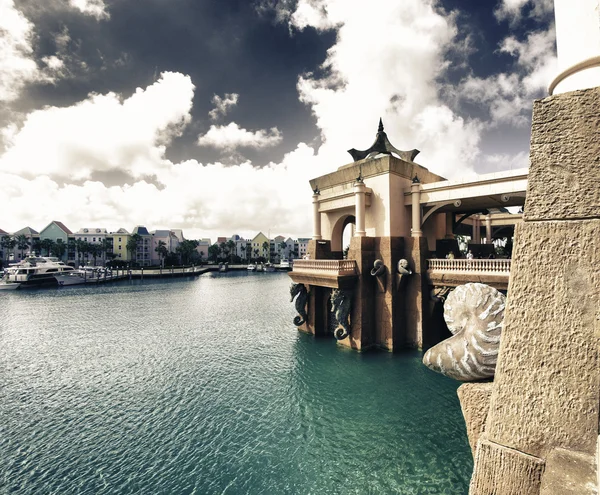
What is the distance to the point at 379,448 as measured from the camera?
7719 millimetres

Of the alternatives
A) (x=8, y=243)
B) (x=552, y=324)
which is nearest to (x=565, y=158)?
(x=552, y=324)

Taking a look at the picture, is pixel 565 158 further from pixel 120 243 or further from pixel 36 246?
pixel 120 243

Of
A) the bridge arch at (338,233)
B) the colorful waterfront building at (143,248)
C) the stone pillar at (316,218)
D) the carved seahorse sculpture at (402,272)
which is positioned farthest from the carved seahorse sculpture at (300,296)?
the colorful waterfront building at (143,248)

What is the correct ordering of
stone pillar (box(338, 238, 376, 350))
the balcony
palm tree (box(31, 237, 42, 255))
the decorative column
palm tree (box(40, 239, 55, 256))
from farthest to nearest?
palm tree (box(40, 239, 55, 256)) < palm tree (box(31, 237, 42, 255)) < the decorative column < stone pillar (box(338, 238, 376, 350)) < the balcony

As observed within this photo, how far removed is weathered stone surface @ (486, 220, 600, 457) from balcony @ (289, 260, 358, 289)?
455 inches

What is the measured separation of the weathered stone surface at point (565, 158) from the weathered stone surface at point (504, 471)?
7.11 feet

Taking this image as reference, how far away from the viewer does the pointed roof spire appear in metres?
19.3

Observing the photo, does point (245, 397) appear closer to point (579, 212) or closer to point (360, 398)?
point (360, 398)

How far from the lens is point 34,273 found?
50.2m

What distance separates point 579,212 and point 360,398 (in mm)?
9971

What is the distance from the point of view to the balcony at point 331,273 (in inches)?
564

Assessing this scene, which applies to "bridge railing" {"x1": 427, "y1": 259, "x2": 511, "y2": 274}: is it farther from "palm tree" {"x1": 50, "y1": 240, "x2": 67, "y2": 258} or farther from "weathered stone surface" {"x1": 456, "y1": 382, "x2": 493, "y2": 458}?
"palm tree" {"x1": 50, "y1": 240, "x2": 67, "y2": 258}

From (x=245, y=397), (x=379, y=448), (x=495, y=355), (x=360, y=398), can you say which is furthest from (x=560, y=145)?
(x=245, y=397)

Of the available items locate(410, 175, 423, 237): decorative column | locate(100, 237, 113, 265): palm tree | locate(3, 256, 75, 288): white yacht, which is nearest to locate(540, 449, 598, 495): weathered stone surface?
locate(410, 175, 423, 237): decorative column
